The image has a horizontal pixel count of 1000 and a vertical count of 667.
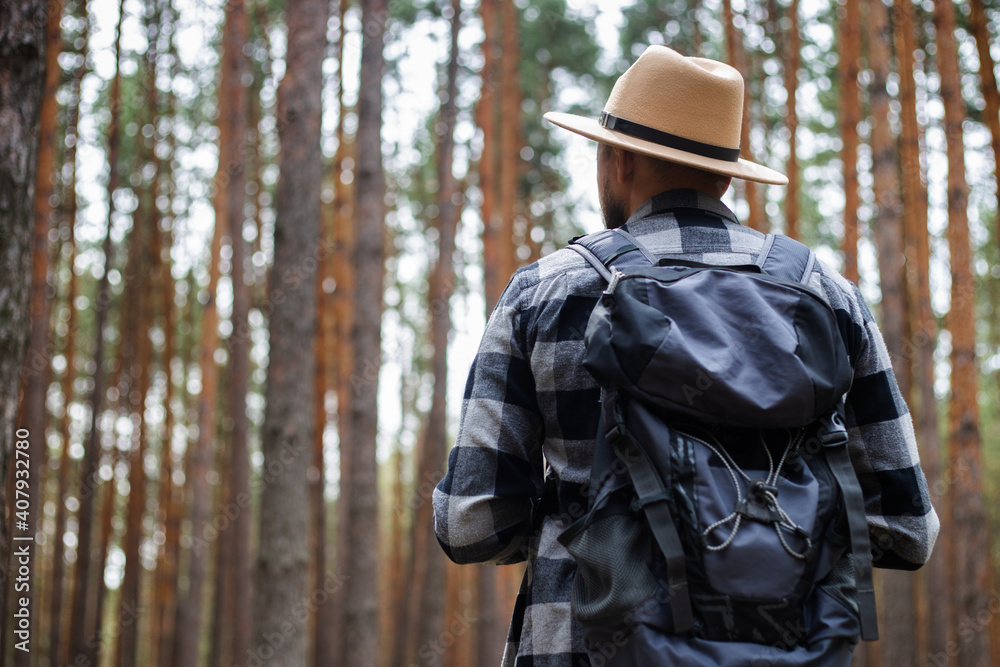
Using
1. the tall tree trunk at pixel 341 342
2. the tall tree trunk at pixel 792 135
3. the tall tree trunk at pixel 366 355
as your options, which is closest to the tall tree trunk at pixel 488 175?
the tall tree trunk at pixel 341 342

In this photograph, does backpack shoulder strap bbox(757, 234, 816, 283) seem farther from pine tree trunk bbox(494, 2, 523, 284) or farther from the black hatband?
pine tree trunk bbox(494, 2, 523, 284)

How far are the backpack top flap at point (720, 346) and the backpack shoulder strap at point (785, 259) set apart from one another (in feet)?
0.34

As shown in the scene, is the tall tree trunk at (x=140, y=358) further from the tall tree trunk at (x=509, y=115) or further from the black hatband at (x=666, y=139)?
the black hatband at (x=666, y=139)

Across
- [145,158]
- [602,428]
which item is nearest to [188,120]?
[145,158]

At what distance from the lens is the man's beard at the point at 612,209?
1.71m

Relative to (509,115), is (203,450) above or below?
below

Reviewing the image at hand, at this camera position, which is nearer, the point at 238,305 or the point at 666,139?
the point at 666,139

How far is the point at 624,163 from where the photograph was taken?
1.70 m

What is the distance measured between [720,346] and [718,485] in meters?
0.22

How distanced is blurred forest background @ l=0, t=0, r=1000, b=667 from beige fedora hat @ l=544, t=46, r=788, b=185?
2.11m

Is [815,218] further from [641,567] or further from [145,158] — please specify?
[641,567]

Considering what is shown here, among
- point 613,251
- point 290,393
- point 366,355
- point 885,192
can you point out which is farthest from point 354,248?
point 613,251

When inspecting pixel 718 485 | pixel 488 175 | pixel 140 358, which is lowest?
pixel 140 358

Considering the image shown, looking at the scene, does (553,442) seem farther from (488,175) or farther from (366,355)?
(488,175)
